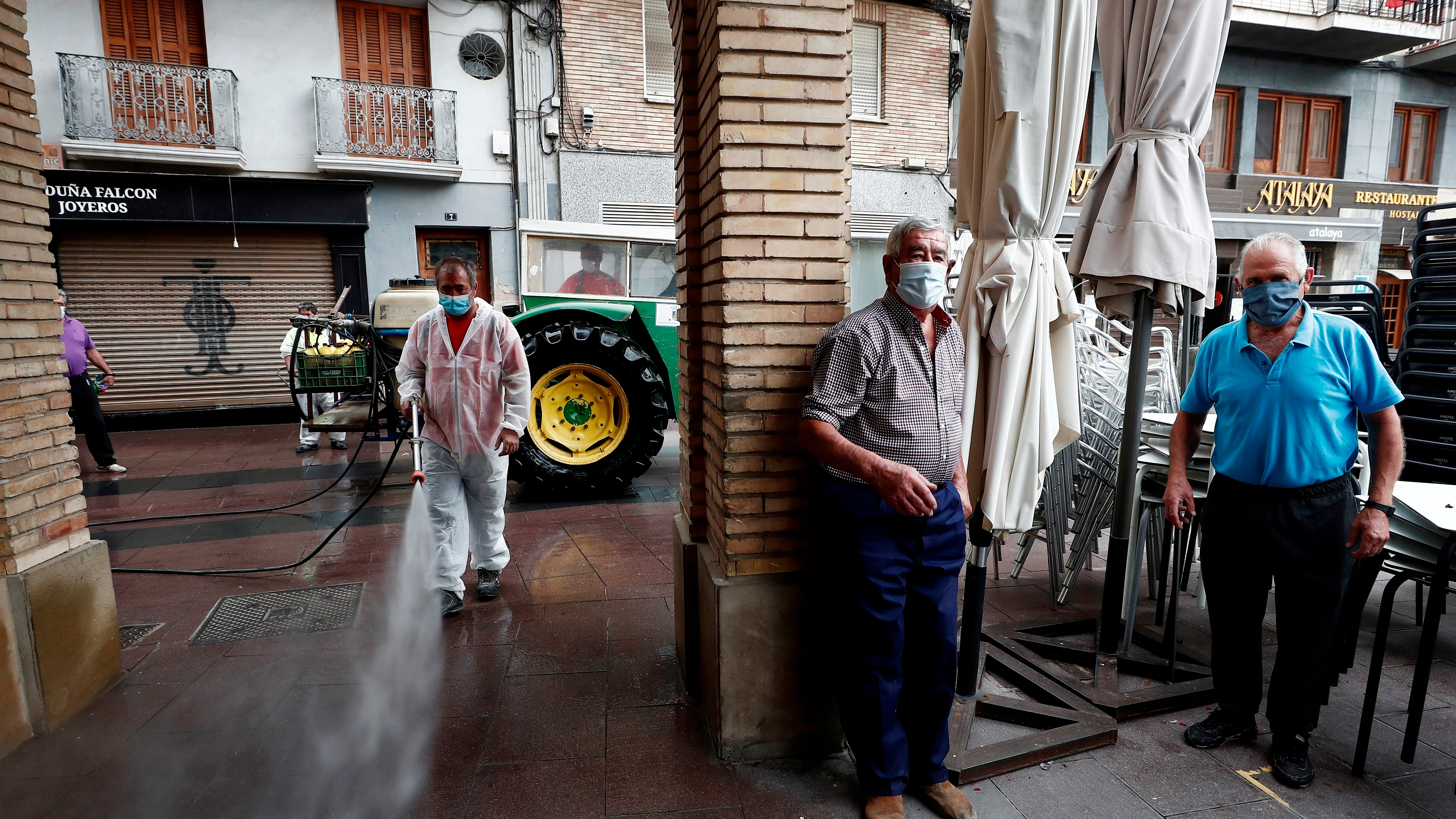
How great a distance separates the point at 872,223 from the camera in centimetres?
1410

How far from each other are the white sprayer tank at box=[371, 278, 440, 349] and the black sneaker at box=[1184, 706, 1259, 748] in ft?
21.5

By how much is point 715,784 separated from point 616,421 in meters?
4.28

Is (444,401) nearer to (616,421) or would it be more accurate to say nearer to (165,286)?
(616,421)

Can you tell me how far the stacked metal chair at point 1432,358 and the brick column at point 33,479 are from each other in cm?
700

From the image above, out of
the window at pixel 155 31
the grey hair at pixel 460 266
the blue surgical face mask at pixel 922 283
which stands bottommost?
the blue surgical face mask at pixel 922 283

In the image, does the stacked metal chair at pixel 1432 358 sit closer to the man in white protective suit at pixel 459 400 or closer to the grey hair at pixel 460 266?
the man in white protective suit at pixel 459 400

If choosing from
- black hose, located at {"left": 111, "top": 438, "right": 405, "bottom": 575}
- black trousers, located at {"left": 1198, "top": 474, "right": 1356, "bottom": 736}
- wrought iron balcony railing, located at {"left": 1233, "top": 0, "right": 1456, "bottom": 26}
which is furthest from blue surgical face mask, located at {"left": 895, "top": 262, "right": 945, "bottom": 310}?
wrought iron balcony railing, located at {"left": 1233, "top": 0, "right": 1456, "bottom": 26}

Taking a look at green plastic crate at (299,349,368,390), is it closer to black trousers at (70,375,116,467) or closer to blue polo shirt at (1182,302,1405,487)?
black trousers at (70,375,116,467)

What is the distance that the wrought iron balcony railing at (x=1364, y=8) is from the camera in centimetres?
1486

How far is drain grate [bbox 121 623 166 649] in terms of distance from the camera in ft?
12.5

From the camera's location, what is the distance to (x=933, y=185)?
1441 cm

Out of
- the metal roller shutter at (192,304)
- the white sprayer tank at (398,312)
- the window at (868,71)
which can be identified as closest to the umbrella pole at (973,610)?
the white sprayer tank at (398,312)

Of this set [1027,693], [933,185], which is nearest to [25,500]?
[1027,693]

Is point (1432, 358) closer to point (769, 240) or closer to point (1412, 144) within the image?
point (769, 240)
